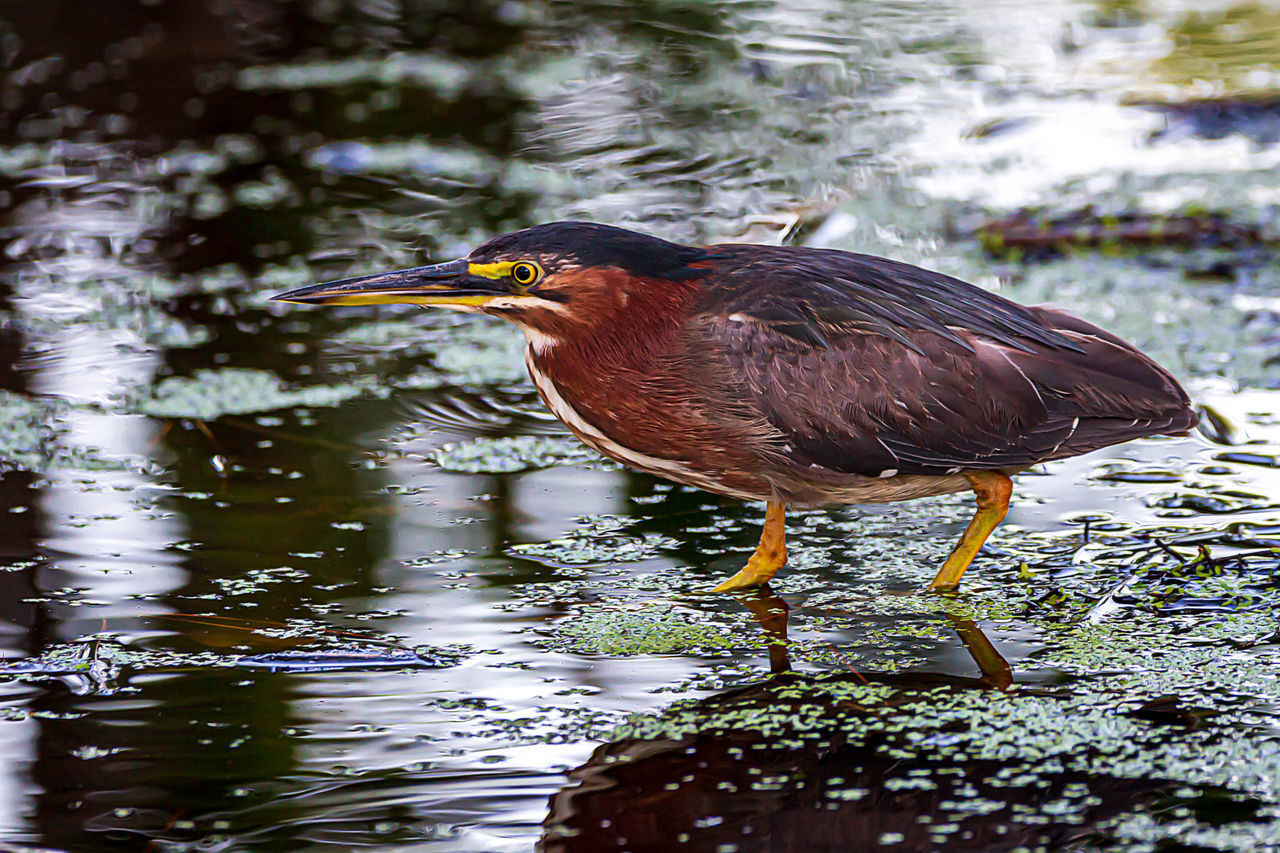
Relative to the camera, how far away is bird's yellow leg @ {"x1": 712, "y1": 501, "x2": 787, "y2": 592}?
424 centimetres

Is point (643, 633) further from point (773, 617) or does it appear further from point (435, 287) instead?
point (435, 287)

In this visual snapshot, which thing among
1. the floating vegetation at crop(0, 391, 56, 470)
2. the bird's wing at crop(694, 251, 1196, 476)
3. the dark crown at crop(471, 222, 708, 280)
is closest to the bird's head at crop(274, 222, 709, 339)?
the dark crown at crop(471, 222, 708, 280)

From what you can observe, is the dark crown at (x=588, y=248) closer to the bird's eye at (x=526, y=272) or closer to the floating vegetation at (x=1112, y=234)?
the bird's eye at (x=526, y=272)

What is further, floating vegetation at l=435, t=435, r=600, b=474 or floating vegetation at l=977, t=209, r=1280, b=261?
floating vegetation at l=977, t=209, r=1280, b=261

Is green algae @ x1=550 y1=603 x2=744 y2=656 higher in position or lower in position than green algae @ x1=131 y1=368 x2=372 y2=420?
lower

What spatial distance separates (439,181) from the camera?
8.20 metres

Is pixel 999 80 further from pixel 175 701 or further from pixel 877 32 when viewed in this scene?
pixel 175 701

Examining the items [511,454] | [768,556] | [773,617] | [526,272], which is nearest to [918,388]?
[768,556]

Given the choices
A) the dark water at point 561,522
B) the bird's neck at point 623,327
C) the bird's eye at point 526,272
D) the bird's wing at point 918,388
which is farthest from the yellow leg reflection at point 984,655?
the bird's eye at point 526,272

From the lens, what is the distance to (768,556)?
4.26 meters

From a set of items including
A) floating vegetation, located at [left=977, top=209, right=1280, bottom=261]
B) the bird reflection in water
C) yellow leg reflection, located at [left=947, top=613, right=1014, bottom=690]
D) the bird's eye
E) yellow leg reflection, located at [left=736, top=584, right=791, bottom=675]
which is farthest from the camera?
floating vegetation, located at [left=977, top=209, right=1280, bottom=261]

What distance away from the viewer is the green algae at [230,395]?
18.2 feet

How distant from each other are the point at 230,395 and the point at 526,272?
6.70 feet

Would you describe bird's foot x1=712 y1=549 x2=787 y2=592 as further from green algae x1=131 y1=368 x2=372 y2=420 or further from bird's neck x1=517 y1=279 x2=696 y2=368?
green algae x1=131 y1=368 x2=372 y2=420
